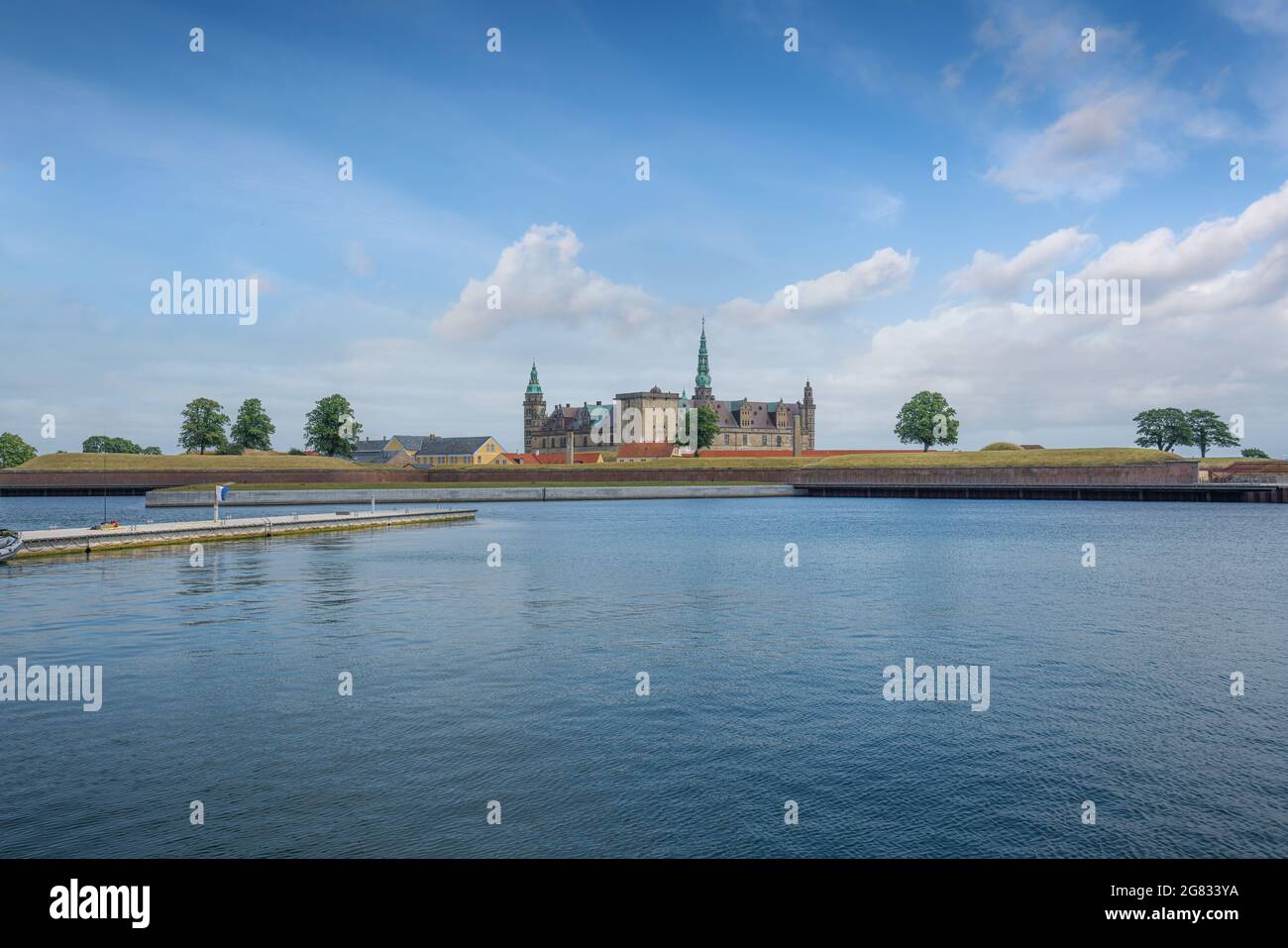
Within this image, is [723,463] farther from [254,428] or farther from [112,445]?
[112,445]

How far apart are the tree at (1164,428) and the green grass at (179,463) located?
13968 cm

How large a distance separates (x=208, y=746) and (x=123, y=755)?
1.17 meters

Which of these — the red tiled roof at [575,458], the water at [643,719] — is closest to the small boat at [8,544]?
the water at [643,719]

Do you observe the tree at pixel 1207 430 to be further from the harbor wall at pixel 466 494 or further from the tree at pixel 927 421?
the harbor wall at pixel 466 494

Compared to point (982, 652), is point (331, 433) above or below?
above

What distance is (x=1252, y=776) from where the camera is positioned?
13.0 m

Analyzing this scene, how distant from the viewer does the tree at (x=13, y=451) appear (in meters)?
161

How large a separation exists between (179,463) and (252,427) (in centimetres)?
1722

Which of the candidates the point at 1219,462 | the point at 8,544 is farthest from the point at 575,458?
the point at 8,544

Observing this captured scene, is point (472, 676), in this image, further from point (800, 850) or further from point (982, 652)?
point (982, 652)

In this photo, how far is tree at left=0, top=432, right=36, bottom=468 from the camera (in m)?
161

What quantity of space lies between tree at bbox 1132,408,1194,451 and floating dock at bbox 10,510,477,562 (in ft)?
464

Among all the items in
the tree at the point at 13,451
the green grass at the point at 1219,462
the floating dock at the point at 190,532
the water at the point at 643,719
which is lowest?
the water at the point at 643,719
